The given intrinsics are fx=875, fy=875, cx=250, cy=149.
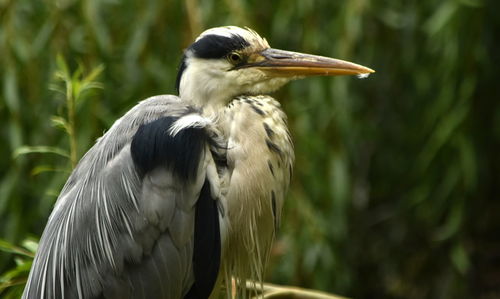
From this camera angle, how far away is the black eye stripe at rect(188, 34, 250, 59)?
2.10 meters

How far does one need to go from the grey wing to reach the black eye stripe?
0.59 feet

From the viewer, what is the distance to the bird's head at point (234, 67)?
2.11 meters

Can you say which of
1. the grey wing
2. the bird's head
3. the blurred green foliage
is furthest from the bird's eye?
the blurred green foliage

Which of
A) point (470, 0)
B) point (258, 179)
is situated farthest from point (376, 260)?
point (258, 179)

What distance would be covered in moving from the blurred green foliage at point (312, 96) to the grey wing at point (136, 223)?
2.70ft

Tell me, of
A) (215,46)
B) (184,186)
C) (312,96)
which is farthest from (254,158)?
(312,96)

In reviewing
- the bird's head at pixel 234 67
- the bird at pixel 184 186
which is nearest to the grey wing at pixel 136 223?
the bird at pixel 184 186

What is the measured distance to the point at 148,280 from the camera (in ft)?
6.66

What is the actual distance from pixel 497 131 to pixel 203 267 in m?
1.90

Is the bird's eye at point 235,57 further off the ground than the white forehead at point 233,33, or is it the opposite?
the white forehead at point 233,33

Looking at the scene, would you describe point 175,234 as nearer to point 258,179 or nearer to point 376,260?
point 258,179

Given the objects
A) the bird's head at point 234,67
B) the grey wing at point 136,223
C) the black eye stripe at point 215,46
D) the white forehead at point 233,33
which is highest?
the white forehead at point 233,33

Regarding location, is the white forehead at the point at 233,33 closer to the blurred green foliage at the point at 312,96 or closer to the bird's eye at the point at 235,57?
the bird's eye at the point at 235,57

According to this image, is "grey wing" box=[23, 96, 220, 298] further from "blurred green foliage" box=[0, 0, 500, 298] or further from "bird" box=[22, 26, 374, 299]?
"blurred green foliage" box=[0, 0, 500, 298]
